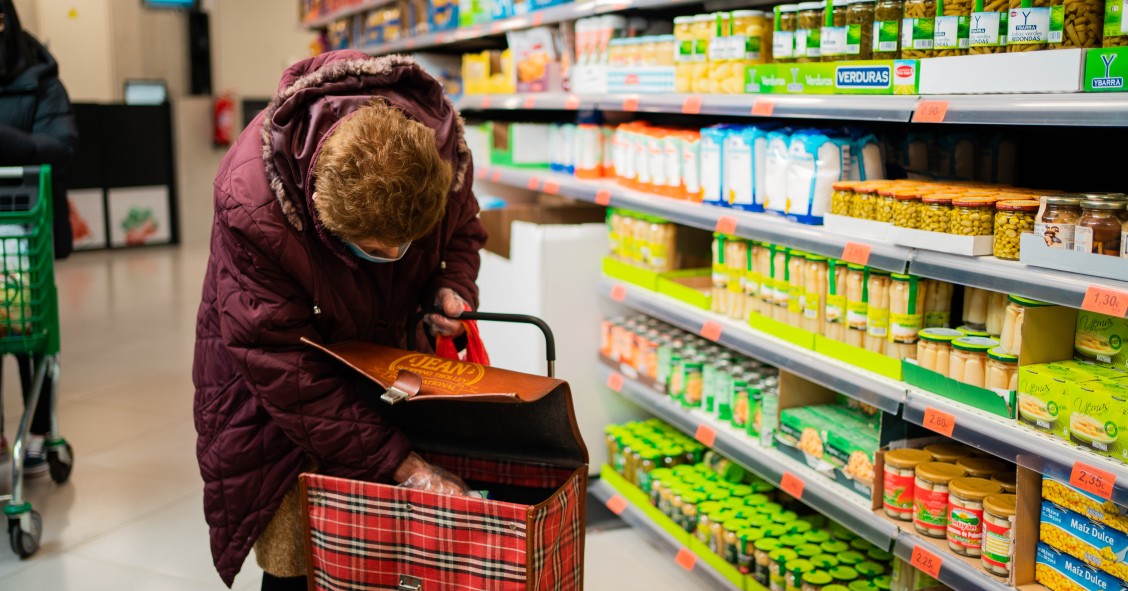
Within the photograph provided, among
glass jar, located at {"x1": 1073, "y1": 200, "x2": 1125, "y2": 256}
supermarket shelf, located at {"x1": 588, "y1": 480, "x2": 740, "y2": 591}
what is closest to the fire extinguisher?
supermarket shelf, located at {"x1": 588, "y1": 480, "x2": 740, "y2": 591}

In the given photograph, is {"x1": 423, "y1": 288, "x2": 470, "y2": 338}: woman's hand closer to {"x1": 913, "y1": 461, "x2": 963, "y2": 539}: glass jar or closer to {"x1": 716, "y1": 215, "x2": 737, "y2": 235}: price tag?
{"x1": 716, "y1": 215, "x2": 737, "y2": 235}: price tag

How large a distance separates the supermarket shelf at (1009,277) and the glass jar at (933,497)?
0.48m

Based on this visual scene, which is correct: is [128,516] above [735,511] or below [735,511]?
below

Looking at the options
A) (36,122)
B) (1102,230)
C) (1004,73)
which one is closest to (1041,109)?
(1004,73)

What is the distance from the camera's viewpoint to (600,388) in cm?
392

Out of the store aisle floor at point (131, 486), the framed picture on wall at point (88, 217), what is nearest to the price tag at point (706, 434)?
the store aisle floor at point (131, 486)

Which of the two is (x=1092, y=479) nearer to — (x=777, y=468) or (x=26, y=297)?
(x=777, y=468)

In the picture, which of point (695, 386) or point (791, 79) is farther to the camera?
point (695, 386)

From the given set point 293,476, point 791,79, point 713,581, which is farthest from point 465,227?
point 713,581

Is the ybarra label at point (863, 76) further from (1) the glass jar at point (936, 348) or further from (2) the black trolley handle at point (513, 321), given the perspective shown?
(2) the black trolley handle at point (513, 321)

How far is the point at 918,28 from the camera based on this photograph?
232 cm

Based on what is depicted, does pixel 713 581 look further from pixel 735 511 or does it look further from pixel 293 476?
pixel 293 476

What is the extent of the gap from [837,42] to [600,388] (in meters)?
1.76

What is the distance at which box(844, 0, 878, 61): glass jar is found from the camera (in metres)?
2.50
